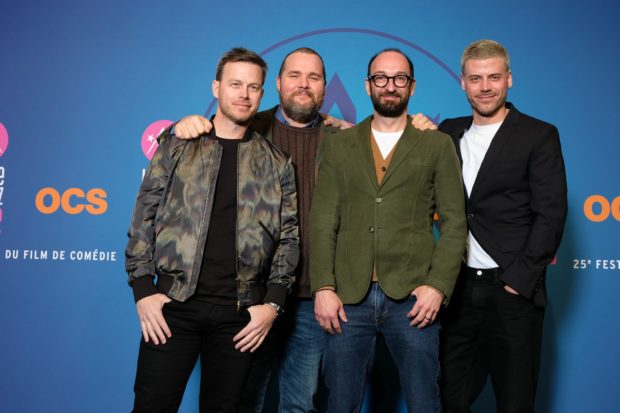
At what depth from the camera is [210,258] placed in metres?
1.83

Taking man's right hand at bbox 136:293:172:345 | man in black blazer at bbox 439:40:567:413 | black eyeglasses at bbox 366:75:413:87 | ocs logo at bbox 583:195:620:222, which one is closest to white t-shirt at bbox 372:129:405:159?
black eyeglasses at bbox 366:75:413:87

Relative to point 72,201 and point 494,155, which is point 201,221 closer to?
point 494,155

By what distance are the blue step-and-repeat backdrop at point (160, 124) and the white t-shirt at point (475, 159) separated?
0.87 meters

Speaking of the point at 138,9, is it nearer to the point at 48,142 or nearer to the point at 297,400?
the point at 48,142

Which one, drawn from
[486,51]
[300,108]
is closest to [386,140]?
[300,108]

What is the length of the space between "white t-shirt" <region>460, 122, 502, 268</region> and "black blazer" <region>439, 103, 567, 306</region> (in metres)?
0.05

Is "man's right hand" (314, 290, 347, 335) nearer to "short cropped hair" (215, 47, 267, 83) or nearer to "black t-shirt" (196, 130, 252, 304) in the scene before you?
"black t-shirt" (196, 130, 252, 304)

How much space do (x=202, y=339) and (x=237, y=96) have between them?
0.87m

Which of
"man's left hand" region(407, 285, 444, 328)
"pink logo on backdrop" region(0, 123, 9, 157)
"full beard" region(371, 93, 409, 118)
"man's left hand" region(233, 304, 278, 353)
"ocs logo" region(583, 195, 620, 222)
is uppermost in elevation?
"full beard" region(371, 93, 409, 118)

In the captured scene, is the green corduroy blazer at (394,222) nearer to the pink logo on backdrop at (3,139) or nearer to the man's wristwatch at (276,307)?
the man's wristwatch at (276,307)

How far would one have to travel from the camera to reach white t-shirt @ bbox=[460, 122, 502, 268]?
2059 millimetres

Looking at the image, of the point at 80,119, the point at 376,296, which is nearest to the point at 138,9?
the point at 80,119

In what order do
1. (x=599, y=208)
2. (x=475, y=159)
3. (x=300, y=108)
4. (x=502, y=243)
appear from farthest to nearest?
(x=599, y=208) < (x=300, y=108) < (x=475, y=159) < (x=502, y=243)

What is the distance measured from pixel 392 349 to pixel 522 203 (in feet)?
2.44
